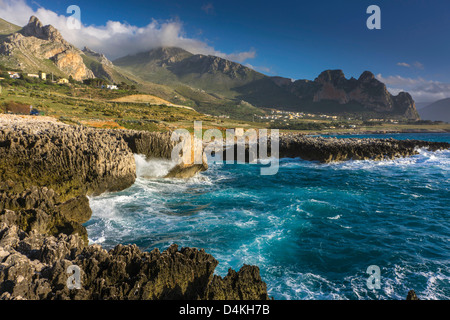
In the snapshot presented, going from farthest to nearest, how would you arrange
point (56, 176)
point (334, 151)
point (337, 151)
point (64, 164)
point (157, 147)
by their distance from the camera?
point (337, 151) → point (334, 151) → point (157, 147) → point (64, 164) → point (56, 176)

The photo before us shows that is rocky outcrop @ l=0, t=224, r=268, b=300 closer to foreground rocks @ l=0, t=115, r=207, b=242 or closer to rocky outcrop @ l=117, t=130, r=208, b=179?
foreground rocks @ l=0, t=115, r=207, b=242

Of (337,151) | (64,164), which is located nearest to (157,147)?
(64,164)

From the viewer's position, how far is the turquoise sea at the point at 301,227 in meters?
10.5

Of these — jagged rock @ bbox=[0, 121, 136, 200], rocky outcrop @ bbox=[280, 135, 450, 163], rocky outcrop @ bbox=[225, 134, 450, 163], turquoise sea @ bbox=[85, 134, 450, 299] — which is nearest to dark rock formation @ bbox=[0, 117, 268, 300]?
jagged rock @ bbox=[0, 121, 136, 200]

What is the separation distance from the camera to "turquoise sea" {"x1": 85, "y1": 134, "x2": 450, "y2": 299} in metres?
10.5

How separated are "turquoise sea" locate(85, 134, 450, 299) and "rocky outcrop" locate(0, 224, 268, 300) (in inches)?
131

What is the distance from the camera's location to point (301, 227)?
1580 centimetres

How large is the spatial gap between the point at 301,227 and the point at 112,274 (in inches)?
466

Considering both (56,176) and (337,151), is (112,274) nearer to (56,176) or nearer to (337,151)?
(56,176)

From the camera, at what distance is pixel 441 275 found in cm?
1068

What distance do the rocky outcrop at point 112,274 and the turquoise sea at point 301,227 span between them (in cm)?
332

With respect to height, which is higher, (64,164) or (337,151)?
(64,164)
